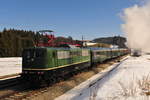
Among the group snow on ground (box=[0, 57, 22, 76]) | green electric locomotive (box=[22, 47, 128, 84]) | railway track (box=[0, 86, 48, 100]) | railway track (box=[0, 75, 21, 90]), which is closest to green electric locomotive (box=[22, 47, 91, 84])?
green electric locomotive (box=[22, 47, 128, 84])

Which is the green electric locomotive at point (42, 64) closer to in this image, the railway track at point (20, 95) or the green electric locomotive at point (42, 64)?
the green electric locomotive at point (42, 64)

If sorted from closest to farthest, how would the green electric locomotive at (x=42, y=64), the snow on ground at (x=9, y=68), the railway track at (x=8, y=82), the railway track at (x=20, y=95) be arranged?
the railway track at (x=20, y=95), the green electric locomotive at (x=42, y=64), the railway track at (x=8, y=82), the snow on ground at (x=9, y=68)

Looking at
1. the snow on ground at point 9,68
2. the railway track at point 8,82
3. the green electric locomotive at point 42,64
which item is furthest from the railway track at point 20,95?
the snow on ground at point 9,68

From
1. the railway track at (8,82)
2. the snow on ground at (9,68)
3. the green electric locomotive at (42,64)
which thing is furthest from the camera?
the snow on ground at (9,68)

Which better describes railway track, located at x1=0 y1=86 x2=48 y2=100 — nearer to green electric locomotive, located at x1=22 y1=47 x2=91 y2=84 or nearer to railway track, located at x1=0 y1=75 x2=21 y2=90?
green electric locomotive, located at x1=22 y1=47 x2=91 y2=84

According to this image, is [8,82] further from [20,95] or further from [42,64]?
[20,95]

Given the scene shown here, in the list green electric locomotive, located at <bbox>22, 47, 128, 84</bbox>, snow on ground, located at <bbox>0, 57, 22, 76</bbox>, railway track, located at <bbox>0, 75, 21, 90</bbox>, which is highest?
green electric locomotive, located at <bbox>22, 47, 128, 84</bbox>

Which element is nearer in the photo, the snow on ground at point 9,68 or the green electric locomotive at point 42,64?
the green electric locomotive at point 42,64

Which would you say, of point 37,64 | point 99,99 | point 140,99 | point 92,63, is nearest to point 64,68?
point 37,64

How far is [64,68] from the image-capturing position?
19250 mm

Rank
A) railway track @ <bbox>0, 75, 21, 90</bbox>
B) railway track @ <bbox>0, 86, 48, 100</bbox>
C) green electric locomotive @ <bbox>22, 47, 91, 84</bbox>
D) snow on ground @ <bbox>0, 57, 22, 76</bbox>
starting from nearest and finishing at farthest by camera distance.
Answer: railway track @ <bbox>0, 86, 48, 100</bbox> → green electric locomotive @ <bbox>22, 47, 91, 84</bbox> → railway track @ <bbox>0, 75, 21, 90</bbox> → snow on ground @ <bbox>0, 57, 22, 76</bbox>

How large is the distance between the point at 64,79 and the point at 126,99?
11.8 metres

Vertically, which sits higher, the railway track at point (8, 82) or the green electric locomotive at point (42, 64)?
the green electric locomotive at point (42, 64)

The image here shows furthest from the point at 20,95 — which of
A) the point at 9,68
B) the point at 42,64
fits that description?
the point at 9,68
